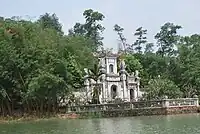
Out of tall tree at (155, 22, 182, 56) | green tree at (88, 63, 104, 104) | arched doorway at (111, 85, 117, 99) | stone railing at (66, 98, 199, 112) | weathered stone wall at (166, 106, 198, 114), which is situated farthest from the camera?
tall tree at (155, 22, 182, 56)

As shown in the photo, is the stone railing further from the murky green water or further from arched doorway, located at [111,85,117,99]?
the murky green water

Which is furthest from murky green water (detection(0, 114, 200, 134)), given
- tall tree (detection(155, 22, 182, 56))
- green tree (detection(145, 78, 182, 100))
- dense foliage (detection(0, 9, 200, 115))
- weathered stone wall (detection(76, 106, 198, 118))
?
tall tree (detection(155, 22, 182, 56))

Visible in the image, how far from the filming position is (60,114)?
36969mm

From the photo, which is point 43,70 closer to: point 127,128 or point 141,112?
point 141,112

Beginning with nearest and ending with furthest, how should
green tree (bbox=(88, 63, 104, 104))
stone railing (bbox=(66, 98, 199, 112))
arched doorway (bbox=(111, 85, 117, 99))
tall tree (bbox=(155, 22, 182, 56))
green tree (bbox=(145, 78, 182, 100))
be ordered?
stone railing (bbox=(66, 98, 199, 112))
green tree (bbox=(145, 78, 182, 100))
green tree (bbox=(88, 63, 104, 104))
arched doorway (bbox=(111, 85, 117, 99))
tall tree (bbox=(155, 22, 182, 56))

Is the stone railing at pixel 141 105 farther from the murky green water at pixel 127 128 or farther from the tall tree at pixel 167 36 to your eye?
the tall tree at pixel 167 36

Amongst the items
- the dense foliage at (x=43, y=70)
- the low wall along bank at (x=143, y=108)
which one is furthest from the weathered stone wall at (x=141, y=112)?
the dense foliage at (x=43, y=70)

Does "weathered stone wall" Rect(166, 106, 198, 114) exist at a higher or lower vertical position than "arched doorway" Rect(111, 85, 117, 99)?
lower

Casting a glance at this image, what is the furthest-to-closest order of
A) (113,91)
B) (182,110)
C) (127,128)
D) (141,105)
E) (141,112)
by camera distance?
(113,91), (141,105), (141,112), (182,110), (127,128)

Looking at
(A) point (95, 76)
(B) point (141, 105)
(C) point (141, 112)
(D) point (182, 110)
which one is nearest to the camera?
(D) point (182, 110)

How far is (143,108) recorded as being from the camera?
34.0m

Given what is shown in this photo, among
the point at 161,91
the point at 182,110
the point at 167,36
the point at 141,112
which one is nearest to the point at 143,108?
the point at 141,112

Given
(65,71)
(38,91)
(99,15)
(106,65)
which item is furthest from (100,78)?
(99,15)

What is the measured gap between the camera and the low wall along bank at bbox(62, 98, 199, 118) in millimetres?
33500
